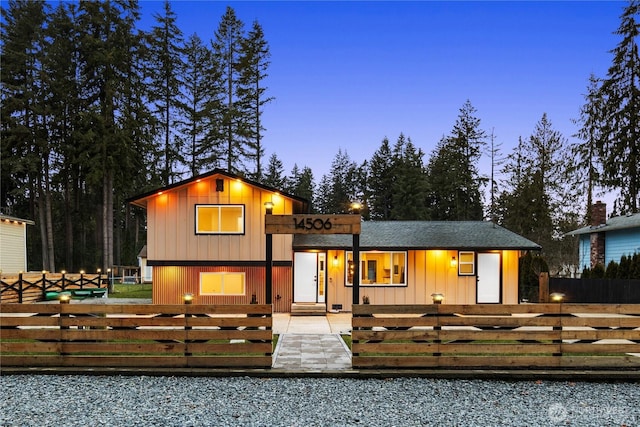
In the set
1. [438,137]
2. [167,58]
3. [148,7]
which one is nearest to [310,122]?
[167,58]

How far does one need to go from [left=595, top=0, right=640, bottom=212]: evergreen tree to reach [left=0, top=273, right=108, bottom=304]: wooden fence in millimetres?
27279

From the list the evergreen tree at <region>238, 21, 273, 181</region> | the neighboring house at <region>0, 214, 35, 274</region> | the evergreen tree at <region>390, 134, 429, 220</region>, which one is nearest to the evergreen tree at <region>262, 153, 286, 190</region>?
the evergreen tree at <region>390, 134, 429, 220</region>

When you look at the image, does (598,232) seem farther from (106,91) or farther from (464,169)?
(106,91)

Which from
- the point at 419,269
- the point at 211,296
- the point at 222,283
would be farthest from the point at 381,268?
the point at 211,296

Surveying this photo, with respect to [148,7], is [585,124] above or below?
below

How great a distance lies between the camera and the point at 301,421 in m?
5.04

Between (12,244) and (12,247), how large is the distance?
0.15 m

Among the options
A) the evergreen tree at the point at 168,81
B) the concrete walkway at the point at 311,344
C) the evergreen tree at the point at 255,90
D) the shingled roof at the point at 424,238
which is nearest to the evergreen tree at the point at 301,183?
the evergreen tree at the point at 255,90

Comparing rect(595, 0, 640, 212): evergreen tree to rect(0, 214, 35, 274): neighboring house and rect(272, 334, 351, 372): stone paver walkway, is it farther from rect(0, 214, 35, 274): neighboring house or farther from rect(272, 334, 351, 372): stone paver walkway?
rect(0, 214, 35, 274): neighboring house

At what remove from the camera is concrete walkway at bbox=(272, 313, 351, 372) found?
7.34 meters

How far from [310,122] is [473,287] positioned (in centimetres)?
2524

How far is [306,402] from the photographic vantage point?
5.69 metres

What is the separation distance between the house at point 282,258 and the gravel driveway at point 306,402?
8344mm

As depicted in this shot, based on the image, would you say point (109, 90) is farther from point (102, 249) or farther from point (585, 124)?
point (585, 124)
